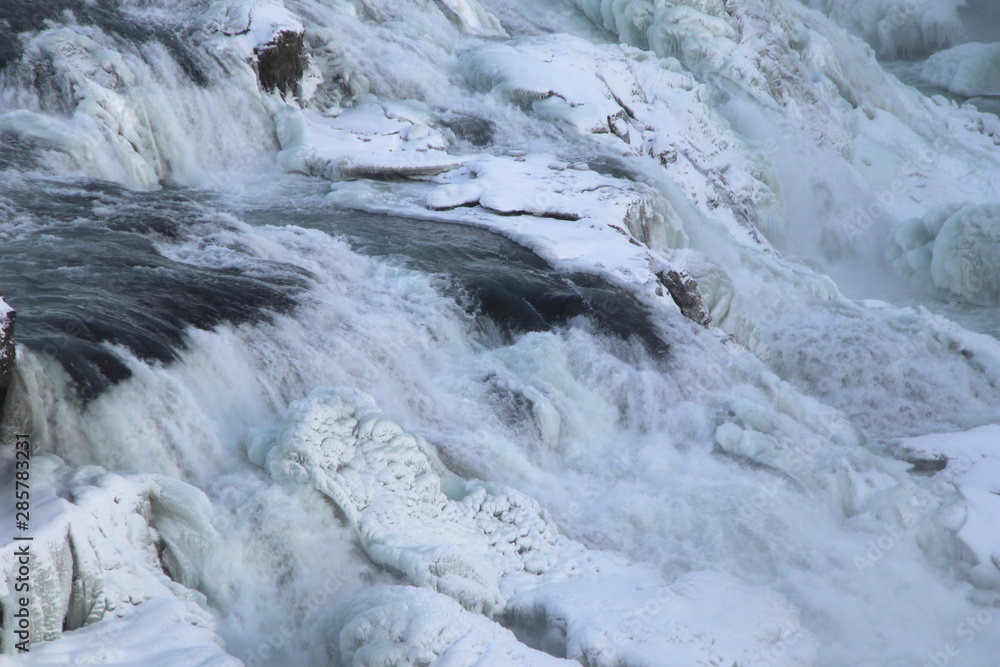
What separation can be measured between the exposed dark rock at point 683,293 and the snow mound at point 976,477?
6.48 ft

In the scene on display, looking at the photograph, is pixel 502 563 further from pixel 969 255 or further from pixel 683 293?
pixel 969 255

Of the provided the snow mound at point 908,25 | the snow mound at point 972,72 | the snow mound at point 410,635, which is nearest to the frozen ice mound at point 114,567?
the snow mound at point 410,635

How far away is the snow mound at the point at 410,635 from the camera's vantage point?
13.4 ft

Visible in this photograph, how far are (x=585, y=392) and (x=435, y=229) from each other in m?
2.48

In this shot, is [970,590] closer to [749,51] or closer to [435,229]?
[435,229]

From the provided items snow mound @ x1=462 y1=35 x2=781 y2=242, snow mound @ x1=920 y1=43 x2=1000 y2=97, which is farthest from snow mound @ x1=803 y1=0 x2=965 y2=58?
snow mound @ x1=462 y1=35 x2=781 y2=242

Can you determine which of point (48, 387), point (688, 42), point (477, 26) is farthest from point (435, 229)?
point (688, 42)

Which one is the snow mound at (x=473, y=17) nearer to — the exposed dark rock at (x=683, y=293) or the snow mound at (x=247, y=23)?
the snow mound at (x=247, y=23)

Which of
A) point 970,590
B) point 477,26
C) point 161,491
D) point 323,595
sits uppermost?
point 477,26

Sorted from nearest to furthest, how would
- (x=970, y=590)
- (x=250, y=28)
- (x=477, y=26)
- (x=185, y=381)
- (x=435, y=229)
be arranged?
(x=185, y=381)
(x=970, y=590)
(x=435, y=229)
(x=250, y=28)
(x=477, y=26)

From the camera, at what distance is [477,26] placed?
1383 centimetres

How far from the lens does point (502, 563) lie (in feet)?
16.7

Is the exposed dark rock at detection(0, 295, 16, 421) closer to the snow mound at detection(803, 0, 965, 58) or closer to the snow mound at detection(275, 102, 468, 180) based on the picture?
the snow mound at detection(275, 102, 468, 180)

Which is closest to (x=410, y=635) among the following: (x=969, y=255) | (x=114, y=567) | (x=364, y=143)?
(x=114, y=567)
